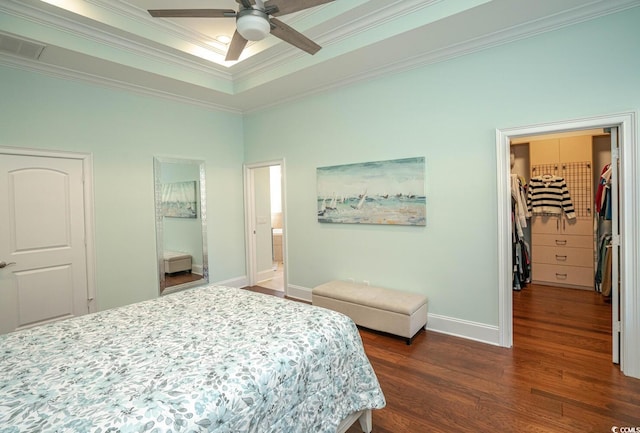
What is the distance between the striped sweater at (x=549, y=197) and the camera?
15.2 feet

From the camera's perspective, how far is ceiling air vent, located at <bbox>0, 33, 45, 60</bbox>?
268 cm

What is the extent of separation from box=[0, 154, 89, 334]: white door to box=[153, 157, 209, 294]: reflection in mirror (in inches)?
34.4

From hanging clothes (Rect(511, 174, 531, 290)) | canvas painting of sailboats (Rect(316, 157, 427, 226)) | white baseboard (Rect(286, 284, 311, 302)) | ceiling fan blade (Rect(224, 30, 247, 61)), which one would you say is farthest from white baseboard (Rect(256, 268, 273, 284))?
hanging clothes (Rect(511, 174, 531, 290))

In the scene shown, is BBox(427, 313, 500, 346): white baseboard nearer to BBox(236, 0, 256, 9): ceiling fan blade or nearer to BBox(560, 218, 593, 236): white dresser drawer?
BBox(560, 218, 593, 236): white dresser drawer

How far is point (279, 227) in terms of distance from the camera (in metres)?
7.95

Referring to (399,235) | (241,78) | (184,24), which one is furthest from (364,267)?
(184,24)

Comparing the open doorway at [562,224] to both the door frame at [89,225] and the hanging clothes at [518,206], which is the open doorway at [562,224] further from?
the door frame at [89,225]

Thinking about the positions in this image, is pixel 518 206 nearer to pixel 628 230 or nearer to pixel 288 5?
pixel 628 230

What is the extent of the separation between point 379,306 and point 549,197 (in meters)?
3.48

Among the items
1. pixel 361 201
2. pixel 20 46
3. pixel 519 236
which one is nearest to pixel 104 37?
pixel 20 46

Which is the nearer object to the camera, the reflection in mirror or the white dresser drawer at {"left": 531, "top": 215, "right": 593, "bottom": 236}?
the reflection in mirror

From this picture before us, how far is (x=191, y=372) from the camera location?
1.31 metres

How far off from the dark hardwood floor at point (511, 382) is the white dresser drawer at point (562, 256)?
136 cm

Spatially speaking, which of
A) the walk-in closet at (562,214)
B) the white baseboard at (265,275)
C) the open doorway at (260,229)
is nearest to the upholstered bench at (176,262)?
the open doorway at (260,229)
